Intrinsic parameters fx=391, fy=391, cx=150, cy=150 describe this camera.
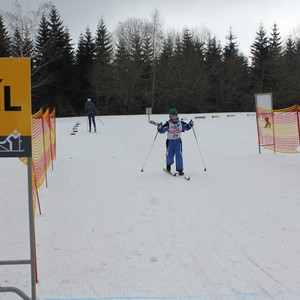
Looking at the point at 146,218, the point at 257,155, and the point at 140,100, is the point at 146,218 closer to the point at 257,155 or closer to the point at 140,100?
the point at 257,155

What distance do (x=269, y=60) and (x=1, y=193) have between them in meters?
57.1

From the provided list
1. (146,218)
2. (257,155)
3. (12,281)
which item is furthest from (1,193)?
Result: (257,155)

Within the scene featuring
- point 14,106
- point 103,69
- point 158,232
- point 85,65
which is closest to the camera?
point 14,106

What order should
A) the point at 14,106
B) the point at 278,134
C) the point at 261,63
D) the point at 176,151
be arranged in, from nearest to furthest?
the point at 14,106, the point at 176,151, the point at 278,134, the point at 261,63

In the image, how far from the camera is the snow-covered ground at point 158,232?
3924 mm

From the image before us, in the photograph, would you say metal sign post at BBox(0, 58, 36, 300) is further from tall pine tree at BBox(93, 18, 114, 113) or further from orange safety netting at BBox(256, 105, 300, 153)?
tall pine tree at BBox(93, 18, 114, 113)

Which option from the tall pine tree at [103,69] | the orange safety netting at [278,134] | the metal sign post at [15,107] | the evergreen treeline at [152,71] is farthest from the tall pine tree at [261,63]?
the metal sign post at [15,107]

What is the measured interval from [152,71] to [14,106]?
5070 cm

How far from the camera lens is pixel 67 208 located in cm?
688

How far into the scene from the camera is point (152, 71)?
52.8 meters

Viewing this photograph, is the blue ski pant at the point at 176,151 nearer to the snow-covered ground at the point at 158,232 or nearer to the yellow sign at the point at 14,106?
the snow-covered ground at the point at 158,232

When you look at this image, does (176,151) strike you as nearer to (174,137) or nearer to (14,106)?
(174,137)

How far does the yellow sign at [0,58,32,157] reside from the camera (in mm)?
3205

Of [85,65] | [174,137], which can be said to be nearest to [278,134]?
[174,137]
